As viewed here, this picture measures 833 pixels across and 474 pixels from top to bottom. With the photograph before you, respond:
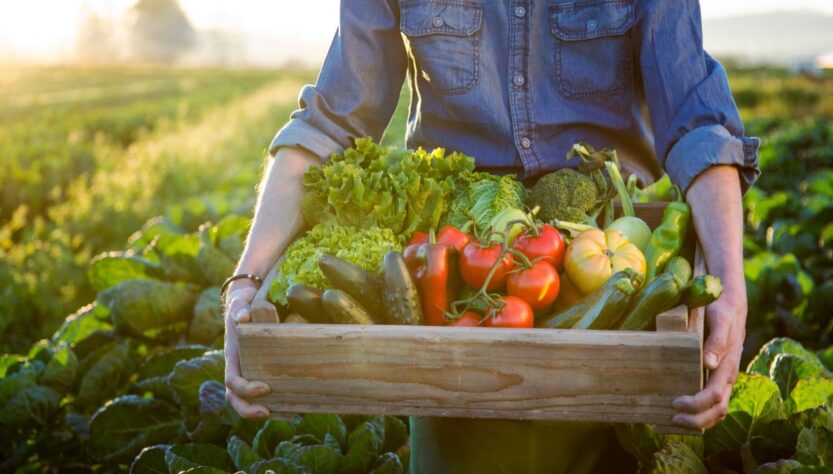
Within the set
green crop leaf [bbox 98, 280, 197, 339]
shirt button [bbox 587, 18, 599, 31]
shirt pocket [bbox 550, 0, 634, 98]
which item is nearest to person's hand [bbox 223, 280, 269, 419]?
shirt pocket [bbox 550, 0, 634, 98]

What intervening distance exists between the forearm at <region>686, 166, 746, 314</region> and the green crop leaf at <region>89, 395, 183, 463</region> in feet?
8.50

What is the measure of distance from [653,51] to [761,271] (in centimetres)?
280

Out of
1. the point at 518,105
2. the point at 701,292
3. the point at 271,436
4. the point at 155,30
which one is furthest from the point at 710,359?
the point at 155,30

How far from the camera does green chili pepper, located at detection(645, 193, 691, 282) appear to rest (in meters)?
2.58

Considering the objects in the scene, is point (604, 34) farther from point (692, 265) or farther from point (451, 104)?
point (692, 265)

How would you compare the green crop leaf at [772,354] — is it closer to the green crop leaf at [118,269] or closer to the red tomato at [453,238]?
the red tomato at [453,238]

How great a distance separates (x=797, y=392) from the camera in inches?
128

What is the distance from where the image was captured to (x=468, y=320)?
2.35 m

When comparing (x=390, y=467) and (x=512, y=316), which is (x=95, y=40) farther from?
(x=512, y=316)

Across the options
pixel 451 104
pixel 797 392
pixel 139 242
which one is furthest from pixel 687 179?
pixel 139 242

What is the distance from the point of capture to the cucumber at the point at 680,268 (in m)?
2.43

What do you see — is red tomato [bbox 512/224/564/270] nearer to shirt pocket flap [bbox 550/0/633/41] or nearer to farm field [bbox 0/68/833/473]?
farm field [bbox 0/68/833/473]

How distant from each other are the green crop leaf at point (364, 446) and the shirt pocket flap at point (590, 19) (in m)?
1.57

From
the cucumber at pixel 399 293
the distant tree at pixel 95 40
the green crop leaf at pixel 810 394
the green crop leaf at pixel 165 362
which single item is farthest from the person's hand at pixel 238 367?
the distant tree at pixel 95 40
